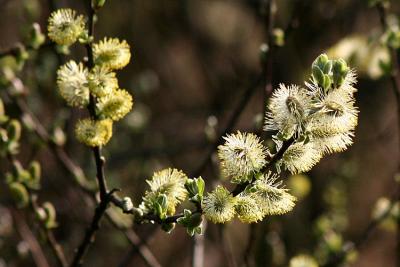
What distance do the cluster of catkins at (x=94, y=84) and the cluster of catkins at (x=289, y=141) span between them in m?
0.25

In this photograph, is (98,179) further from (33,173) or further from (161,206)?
(33,173)

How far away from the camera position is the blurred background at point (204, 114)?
3334 mm

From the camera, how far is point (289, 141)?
1320mm

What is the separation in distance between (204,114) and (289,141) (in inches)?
140

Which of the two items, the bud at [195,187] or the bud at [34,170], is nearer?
the bud at [195,187]

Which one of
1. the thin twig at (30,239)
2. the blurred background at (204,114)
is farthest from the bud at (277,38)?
→ the thin twig at (30,239)

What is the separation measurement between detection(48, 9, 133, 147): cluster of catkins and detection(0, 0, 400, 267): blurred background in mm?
1249

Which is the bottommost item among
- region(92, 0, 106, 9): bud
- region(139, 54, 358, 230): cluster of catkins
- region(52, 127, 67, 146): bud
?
region(139, 54, 358, 230): cluster of catkins

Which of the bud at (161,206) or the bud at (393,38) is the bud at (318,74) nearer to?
A: the bud at (161,206)

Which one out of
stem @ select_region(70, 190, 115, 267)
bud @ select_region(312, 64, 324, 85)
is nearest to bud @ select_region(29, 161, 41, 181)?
stem @ select_region(70, 190, 115, 267)

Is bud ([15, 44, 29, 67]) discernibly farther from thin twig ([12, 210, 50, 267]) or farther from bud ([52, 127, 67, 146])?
thin twig ([12, 210, 50, 267])

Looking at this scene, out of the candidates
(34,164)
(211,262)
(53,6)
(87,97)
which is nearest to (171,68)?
(211,262)

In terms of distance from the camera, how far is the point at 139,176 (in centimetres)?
373

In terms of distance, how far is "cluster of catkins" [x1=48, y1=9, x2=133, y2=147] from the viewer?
1445mm
